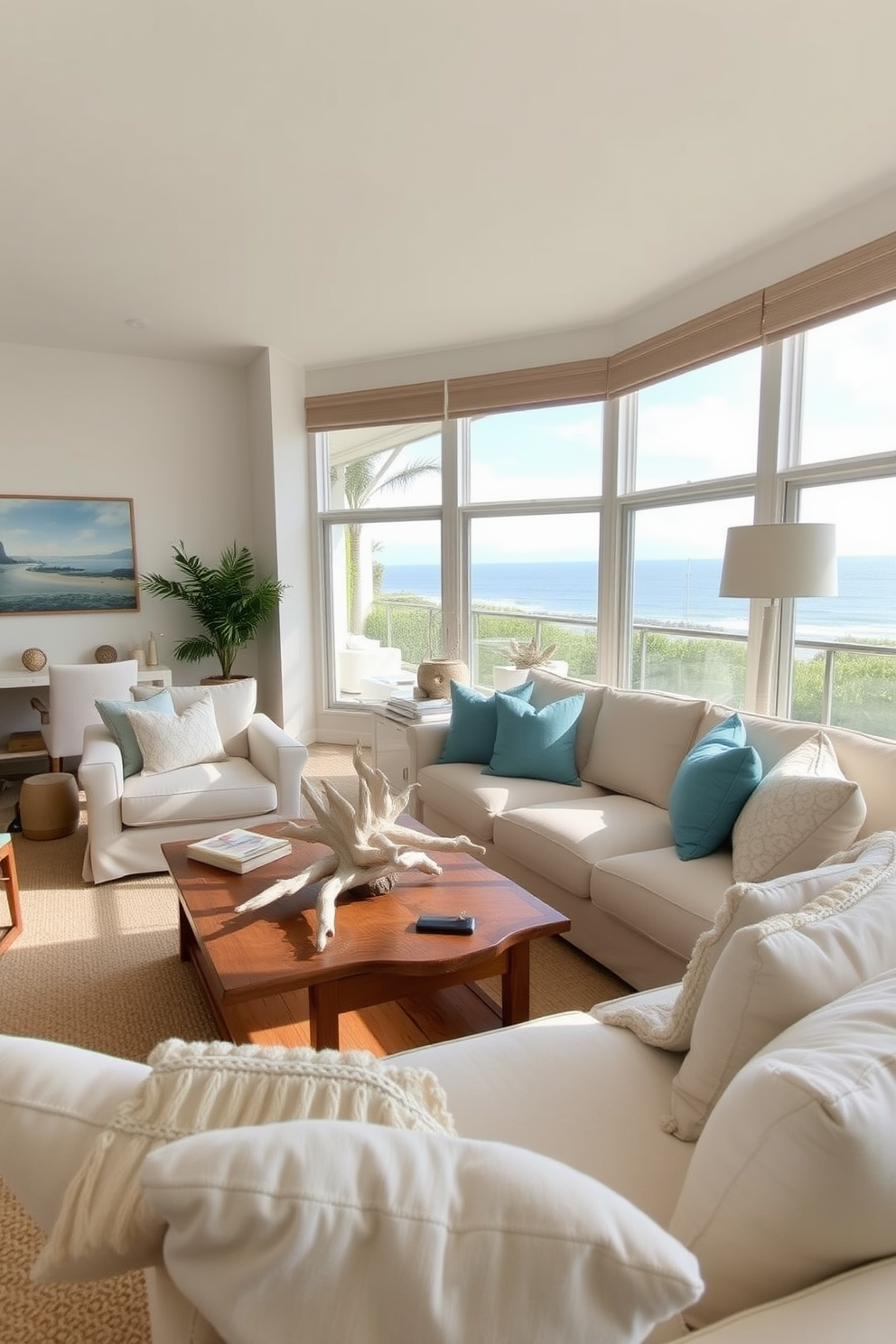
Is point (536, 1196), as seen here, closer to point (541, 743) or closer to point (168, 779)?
point (541, 743)

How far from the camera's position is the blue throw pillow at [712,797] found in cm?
251

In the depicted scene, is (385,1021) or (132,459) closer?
(385,1021)

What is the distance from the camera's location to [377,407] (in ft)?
18.3

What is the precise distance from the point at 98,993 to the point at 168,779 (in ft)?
3.71

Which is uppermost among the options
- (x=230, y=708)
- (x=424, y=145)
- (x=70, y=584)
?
(x=424, y=145)

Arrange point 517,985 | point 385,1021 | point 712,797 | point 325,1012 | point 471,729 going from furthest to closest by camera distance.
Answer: point 471,729
point 712,797
point 385,1021
point 517,985
point 325,1012

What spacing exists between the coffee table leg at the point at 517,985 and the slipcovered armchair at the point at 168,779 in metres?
1.55

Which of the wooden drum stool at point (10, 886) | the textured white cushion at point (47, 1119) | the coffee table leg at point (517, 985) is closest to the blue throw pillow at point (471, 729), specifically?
the coffee table leg at point (517, 985)

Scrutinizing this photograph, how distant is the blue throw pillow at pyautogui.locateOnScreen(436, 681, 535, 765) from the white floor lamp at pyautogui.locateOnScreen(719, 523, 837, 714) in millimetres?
1242

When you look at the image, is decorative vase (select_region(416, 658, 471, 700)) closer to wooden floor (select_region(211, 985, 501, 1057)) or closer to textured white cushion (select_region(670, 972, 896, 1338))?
wooden floor (select_region(211, 985, 501, 1057))

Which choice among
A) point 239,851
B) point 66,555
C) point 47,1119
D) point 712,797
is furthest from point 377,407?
point 47,1119

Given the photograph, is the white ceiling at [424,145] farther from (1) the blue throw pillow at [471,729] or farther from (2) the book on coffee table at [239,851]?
(2) the book on coffee table at [239,851]

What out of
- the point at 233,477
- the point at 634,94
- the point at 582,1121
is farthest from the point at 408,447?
the point at 582,1121

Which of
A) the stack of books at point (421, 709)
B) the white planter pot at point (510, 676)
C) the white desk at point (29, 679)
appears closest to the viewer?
the stack of books at point (421, 709)
